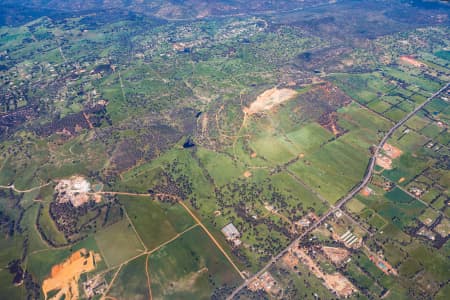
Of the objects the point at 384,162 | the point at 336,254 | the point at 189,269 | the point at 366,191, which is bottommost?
the point at 336,254

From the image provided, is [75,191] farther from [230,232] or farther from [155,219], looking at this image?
[230,232]

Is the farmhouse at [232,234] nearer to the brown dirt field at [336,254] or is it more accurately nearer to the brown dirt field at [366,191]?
the brown dirt field at [336,254]

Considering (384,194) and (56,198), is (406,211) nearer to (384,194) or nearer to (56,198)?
(384,194)

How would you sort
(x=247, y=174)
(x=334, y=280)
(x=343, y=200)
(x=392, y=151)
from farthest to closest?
(x=392, y=151), (x=247, y=174), (x=343, y=200), (x=334, y=280)

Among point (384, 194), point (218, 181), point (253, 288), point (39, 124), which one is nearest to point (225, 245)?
point (253, 288)

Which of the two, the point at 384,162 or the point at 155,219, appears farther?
the point at 384,162

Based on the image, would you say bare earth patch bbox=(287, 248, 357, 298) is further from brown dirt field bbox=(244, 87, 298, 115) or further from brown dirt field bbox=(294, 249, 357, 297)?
brown dirt field bbox=(244, 87, 298, 115)

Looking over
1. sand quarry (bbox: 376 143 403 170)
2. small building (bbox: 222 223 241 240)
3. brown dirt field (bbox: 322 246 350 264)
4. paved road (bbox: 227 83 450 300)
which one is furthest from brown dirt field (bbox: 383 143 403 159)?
small building (bbox: 222 223 241 240)

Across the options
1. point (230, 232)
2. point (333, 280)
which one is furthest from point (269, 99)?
point (333, 280)
